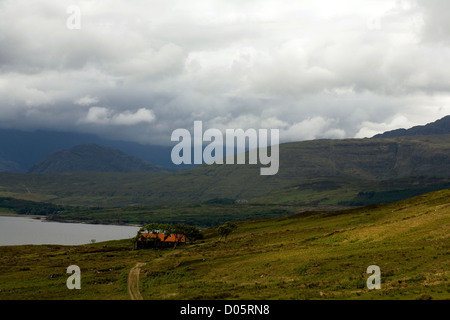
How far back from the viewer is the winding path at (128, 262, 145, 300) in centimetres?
7047

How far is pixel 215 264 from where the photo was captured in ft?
→ 314

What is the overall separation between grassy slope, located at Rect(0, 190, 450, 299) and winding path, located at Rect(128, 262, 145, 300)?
1.11 metres

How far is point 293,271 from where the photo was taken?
76.7 meters

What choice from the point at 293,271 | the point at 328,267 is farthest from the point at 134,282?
the point at 328,267

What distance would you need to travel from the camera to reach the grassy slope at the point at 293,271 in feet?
200

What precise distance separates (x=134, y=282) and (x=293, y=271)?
27.8 meters

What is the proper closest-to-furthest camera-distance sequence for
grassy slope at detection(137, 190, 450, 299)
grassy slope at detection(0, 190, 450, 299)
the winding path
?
grassy slope at detection(137, 190, 450, 299) < grassy slope at detection(0, 190, 450, 299) < the winding path

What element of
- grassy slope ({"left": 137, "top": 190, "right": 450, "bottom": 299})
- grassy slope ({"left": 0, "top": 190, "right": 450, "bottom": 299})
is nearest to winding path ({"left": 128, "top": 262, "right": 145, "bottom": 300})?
grassy slope ({"left": 0, "top": 190, "right": 450, "bottom": 299})

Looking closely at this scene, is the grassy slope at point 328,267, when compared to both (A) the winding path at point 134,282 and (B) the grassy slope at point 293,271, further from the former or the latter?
(A) the winding path at point 134,282

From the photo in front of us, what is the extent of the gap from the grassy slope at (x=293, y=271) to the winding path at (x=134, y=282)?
1.11 metres

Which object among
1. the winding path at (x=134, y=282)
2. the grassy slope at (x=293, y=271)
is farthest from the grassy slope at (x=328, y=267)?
the winding path at (x=134, y=282)

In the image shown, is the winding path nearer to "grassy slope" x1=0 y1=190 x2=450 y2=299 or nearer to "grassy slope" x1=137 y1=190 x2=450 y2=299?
"grassy slope" x1=0 y1=190 x2=450 y2=299

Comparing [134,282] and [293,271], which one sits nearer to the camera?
[293,271]

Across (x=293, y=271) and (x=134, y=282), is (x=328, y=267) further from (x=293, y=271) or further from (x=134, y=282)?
(x=134, y=282)
